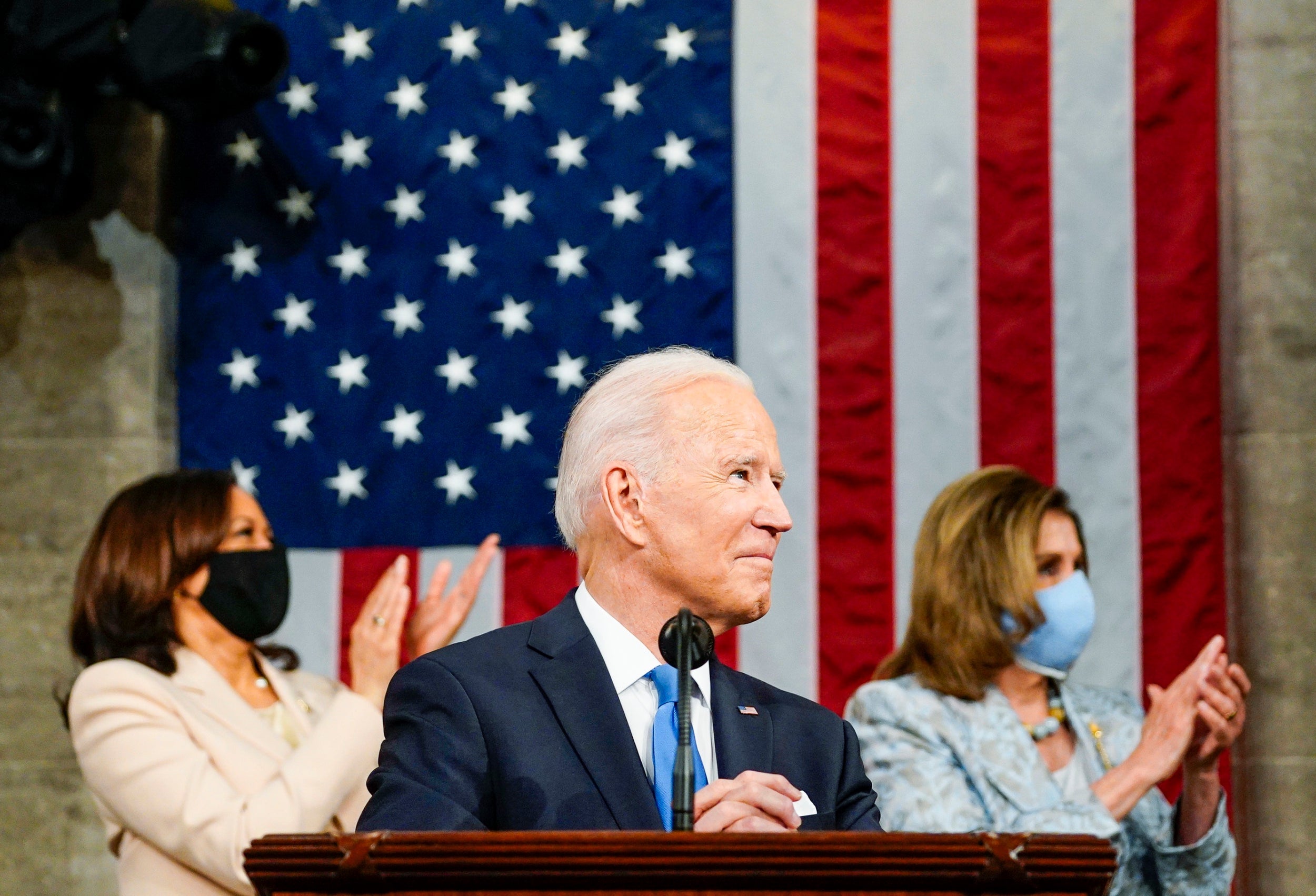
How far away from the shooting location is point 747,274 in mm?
4637

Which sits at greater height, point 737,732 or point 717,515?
point 717,515

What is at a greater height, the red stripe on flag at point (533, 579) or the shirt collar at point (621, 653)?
the shirt collar at point (621, 653)

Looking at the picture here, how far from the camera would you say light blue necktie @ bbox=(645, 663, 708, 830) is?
2.02 meters

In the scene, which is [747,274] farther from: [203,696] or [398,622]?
[203,696]

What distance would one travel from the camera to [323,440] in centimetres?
463

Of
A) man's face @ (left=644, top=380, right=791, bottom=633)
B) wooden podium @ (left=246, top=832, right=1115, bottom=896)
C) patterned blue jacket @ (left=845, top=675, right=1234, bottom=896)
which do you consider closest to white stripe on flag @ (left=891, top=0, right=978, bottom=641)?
patterned blue jacket @ (left=845, top=675, right=1234, bottom=896)

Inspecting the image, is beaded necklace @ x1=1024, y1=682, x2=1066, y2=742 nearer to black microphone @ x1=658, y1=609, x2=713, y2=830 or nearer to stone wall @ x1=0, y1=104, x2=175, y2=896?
black microphone @ x1=658, y1=609, x2=713, y2=830

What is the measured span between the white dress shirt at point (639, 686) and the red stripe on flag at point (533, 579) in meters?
2.30

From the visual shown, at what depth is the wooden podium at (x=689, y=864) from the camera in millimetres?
1432

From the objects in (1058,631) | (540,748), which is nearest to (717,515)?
(540,748)

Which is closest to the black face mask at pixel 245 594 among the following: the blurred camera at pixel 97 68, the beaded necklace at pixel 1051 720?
the blurred camera at pixel 97 68

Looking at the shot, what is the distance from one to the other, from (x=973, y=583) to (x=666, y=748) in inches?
63.6

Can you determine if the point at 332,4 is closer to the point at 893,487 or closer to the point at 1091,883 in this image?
the point at 893,487

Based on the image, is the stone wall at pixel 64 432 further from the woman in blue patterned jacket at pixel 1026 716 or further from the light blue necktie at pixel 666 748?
the light blue necktie at pixel 666 748
